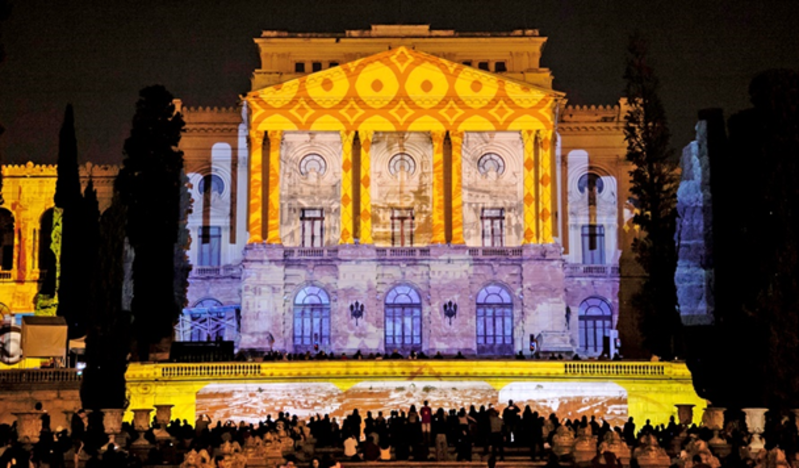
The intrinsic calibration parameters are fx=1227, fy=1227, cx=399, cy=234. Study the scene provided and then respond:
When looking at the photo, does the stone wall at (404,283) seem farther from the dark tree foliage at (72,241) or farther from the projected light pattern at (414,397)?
the projected light pattern at (414,397)

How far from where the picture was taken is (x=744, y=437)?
31.8 meters

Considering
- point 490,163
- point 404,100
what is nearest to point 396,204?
point 490,163

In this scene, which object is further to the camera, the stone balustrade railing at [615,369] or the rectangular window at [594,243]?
the rectangular window at [594,243]

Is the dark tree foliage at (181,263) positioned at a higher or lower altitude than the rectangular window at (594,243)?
lower

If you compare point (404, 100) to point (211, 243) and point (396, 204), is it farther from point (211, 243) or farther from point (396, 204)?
point (211, 243)

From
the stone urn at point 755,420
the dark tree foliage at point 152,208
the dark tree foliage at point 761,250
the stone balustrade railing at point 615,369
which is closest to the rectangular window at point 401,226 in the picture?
the dark tree foliage at point 152,208

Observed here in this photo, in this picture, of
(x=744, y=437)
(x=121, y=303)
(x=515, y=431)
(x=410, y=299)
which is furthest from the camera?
(x=410, y=299)

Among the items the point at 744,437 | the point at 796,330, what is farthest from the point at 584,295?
the point at 744,437

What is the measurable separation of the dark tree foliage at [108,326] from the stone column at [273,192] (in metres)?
15.4

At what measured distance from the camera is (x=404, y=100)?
60.9 m

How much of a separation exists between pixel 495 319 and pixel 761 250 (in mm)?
23452

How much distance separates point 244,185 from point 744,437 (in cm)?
3821

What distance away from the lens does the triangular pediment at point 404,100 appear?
60.7 m

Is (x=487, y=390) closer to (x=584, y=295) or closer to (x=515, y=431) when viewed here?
(x=515, y=431)
